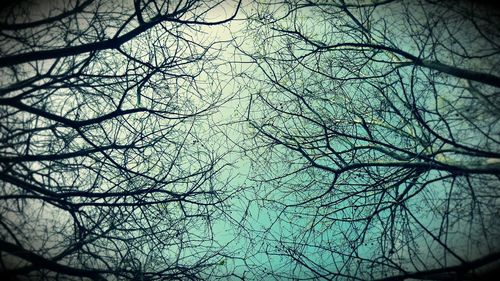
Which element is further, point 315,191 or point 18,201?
point 315,191

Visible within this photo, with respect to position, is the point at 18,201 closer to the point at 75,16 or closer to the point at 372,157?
the point at 75,16

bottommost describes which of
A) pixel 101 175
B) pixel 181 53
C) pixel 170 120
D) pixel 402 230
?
pixel 402 230

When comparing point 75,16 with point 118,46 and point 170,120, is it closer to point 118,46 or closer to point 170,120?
point 118,46

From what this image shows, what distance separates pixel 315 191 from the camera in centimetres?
390

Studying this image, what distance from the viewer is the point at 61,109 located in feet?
12.3

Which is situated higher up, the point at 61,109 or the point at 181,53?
the point at 181,53

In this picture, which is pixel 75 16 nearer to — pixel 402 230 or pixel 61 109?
pixel 61 109

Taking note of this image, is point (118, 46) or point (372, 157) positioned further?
point (372, 157)

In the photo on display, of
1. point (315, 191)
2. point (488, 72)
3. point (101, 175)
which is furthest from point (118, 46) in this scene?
point (488, 72)

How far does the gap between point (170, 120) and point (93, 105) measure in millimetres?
801

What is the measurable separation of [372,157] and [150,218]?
7.92ft

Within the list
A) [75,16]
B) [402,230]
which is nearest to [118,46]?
[75,16]

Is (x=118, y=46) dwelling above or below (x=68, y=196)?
above

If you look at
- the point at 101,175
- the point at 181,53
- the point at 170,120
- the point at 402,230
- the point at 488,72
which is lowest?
the point at 402,230
